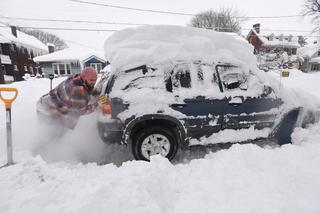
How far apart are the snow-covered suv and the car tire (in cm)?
8

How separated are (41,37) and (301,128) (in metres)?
70.7

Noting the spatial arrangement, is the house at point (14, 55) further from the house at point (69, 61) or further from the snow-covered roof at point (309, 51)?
the snow-covered roof at point (309, 51)

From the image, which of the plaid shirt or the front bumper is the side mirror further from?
the plaid shirt

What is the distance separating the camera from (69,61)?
28.5 m

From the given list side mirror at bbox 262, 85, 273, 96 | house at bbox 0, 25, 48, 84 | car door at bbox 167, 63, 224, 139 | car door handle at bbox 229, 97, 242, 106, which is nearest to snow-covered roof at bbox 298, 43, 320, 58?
side mirror at bbox 262, 85, 273, 96

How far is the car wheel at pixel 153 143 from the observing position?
3.26 metres

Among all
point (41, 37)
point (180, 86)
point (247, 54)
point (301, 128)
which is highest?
point (41, 37)

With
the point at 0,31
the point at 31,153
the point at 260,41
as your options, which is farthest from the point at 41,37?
the point at 31,153

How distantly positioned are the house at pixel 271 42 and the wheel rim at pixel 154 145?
34.9 meters

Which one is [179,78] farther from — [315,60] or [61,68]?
[315,60]

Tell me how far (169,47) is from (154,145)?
5.58 feet

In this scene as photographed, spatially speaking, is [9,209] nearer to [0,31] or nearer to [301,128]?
[301,128]

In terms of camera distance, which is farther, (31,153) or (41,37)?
(41,37)

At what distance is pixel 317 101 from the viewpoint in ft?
13.0
